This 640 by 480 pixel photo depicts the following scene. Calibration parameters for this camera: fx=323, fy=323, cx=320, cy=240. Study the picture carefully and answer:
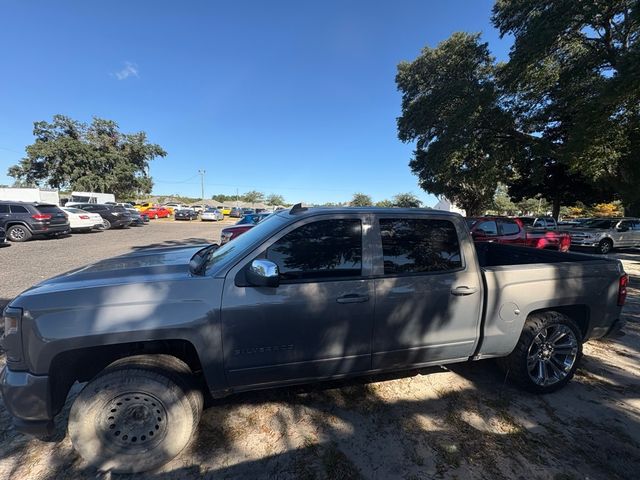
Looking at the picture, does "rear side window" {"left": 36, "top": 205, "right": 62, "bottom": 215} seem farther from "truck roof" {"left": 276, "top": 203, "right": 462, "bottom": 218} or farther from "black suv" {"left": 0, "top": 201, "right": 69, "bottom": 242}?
"truck roof" {"left": 276, "top": 203, "right": 462, "bottom": 218}

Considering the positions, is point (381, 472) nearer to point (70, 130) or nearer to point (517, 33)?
point (517, 33)

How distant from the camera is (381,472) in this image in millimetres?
2223

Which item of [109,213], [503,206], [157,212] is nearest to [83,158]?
[157,212]

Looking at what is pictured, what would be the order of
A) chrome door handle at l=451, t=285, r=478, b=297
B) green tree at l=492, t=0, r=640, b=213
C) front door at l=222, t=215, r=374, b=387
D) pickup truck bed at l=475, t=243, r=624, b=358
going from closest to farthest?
front door at l=222, t=215, r=374, b=387 < chrome door handle at l=451, t=285, r=478, b=297 < pickup truck bed at l=475, t=243, r=624, b=358 < green tree at l=492, t=0, r=640, b=213

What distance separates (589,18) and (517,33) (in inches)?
148

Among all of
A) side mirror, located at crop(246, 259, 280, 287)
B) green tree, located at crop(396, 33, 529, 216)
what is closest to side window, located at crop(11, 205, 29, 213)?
side mirror, located at crop(246, 259, 280, 287)

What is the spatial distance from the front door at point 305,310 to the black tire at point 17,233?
16.6m

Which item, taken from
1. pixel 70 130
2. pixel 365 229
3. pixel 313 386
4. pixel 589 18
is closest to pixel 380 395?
pixel 313 386

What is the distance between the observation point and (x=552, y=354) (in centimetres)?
321

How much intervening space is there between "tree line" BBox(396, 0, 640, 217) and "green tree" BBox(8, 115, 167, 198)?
38.5m

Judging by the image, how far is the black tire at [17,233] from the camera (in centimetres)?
1377

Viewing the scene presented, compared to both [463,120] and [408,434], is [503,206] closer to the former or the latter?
[463,120]

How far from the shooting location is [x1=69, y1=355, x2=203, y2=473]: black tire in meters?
2.22

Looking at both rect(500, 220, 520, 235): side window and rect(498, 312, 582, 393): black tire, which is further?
rect(500, 220, 520, 235): side window
